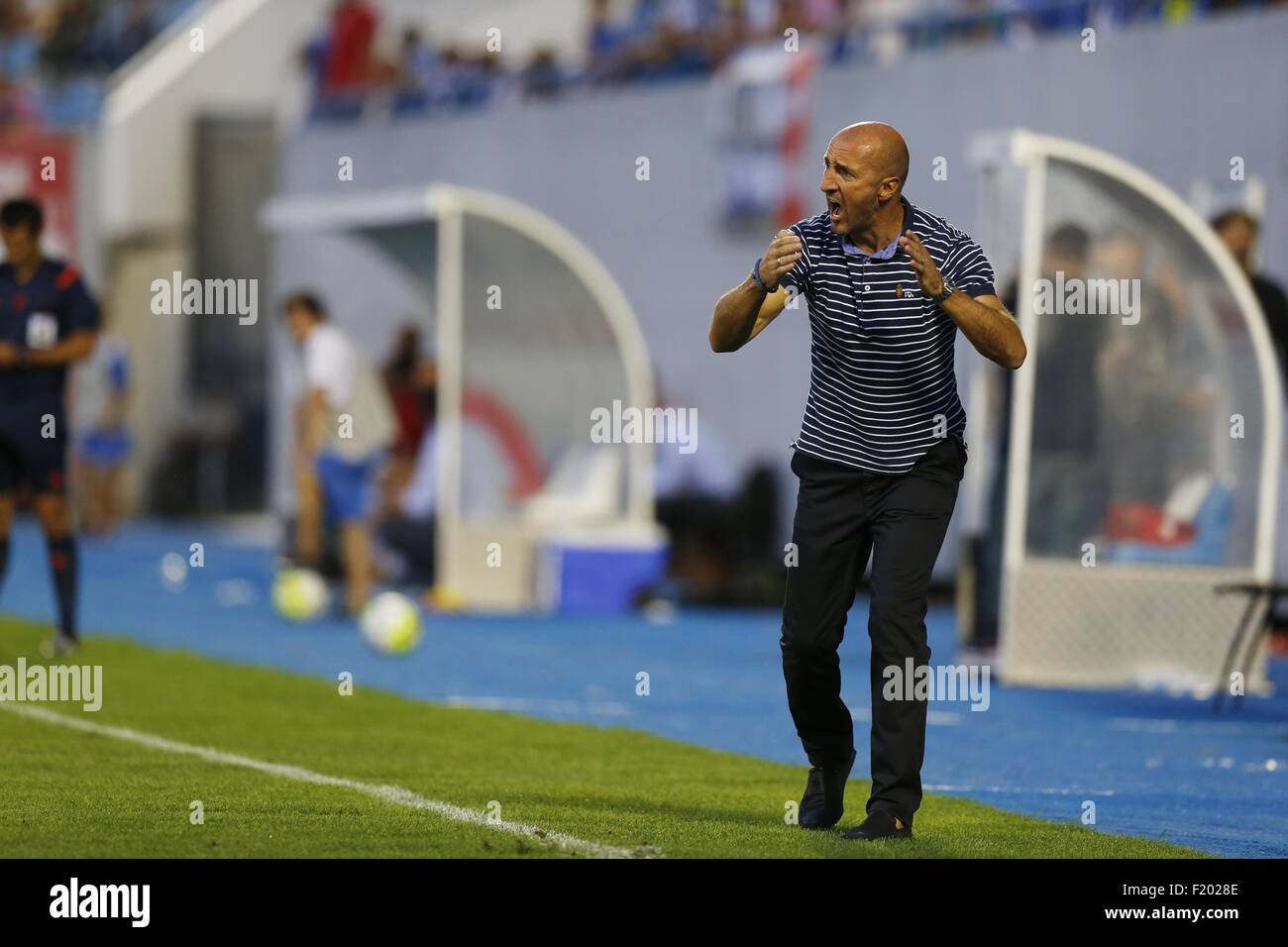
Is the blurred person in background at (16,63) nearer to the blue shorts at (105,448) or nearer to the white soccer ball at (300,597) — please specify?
the blue shorts at (105,448)

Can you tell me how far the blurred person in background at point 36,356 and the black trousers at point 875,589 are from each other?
22.5 ft

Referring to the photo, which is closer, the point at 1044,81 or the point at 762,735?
the point at 762,735

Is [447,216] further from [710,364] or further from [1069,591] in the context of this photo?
[1069,591]

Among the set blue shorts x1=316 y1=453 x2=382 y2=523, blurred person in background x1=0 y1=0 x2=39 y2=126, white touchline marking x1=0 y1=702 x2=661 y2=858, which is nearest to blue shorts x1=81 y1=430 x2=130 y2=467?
blurred person in background x1=0 y1=0 x2=39 y2=126

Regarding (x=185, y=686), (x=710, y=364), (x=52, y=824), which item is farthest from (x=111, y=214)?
(x=52, y=824)

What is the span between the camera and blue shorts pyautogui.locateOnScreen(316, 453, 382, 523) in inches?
711

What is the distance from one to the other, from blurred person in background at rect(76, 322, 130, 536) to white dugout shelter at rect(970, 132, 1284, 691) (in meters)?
17.4

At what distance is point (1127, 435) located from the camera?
14.6 meters

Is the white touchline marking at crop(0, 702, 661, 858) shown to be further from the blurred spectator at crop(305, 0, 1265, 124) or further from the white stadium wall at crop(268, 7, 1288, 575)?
the blurred spectator at crop(305, 0, 1265, 124)

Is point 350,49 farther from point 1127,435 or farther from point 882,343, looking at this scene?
point 882,343

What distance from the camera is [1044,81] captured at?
2000 centimetres

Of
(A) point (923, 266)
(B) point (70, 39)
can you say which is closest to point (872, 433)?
(A) point (923, 266)
